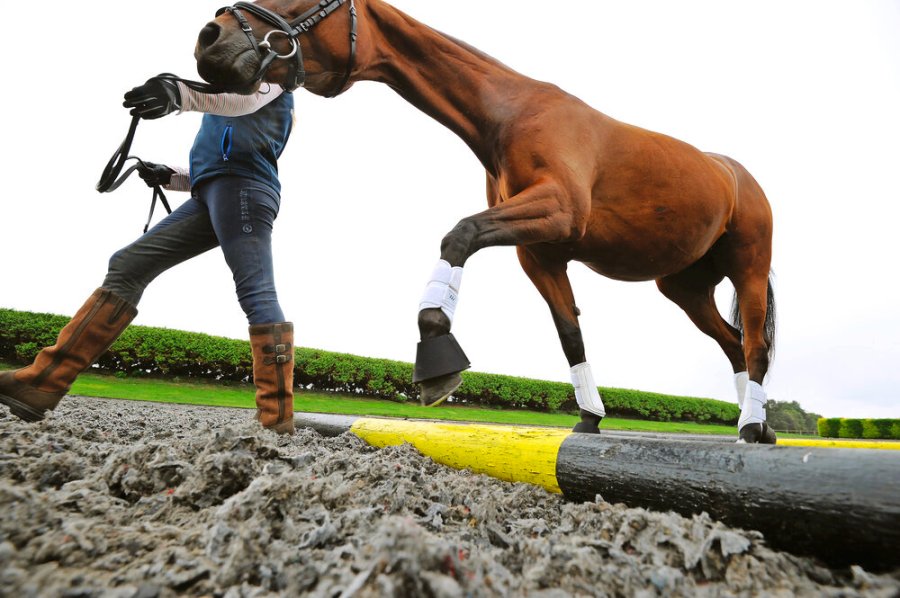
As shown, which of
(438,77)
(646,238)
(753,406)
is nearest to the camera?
(438,77)

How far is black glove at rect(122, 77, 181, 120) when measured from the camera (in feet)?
8.68

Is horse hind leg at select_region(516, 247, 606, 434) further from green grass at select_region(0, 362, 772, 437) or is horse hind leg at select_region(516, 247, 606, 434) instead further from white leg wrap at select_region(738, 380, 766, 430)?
green grass at select_region(0, 362, 772, 437)

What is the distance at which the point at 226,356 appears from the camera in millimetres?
14008

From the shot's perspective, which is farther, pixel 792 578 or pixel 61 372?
pixel 61 372

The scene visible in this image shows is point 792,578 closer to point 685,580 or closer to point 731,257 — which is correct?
point 685,580

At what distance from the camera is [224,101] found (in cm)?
281

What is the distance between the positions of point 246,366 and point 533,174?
13.6 m

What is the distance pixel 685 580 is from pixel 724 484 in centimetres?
55

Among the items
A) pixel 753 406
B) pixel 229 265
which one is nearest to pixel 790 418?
pixel 753 406

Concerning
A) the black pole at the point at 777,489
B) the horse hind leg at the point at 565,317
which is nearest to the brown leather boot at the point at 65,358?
the horse hind leg at the point at 565,317

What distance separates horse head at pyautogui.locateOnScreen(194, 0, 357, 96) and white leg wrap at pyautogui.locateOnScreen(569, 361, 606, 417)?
2466mm

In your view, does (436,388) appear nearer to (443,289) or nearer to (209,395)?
(443,289)

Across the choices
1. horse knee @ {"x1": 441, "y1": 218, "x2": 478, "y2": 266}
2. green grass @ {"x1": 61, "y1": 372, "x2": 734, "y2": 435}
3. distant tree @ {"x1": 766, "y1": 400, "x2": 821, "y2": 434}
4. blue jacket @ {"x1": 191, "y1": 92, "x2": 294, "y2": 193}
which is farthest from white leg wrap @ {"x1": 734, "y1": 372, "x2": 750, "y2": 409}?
distant tree @ {"x1": 766, "y1": 400, "x2": 821, "y2": 434}

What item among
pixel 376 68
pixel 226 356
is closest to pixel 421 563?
pixel 376 68
